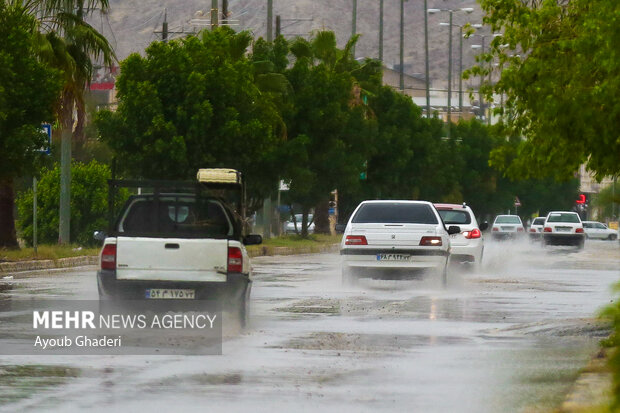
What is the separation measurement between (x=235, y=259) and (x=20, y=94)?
15197 millimetres

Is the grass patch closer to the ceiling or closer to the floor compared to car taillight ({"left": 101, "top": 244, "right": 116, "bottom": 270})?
closer to the floor

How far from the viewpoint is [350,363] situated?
13.4 metres

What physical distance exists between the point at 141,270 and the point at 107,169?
2947 centimetres

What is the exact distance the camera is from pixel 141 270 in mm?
16625

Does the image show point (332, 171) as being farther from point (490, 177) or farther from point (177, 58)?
point (490, 177)

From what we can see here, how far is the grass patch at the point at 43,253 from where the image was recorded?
1299 inches

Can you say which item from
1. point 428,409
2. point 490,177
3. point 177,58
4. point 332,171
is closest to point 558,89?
point 428,409

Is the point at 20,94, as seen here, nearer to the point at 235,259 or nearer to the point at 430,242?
the point at 430,242

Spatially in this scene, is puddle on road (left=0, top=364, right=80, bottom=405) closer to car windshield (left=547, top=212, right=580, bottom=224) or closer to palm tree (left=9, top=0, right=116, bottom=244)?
palm tree (left=9, top=0, right=116, bottom=244)

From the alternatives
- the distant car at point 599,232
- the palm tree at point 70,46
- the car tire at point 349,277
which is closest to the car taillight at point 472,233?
the car tire at point 349,277

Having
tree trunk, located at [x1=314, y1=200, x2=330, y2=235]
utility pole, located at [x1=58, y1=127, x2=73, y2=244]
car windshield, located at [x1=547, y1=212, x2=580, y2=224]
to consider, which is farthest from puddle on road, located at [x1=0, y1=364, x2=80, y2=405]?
tree trunk, located at [x1=314, y1=200, x2=330, y2=235]

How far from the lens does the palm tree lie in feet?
114

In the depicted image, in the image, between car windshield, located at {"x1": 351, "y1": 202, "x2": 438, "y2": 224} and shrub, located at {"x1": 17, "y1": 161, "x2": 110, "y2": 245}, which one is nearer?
car windshield, located at {"x1": 351, "y1": 202, "x2": 438, "y2": 224}

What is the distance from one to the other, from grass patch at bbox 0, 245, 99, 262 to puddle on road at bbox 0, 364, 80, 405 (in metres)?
19.7
